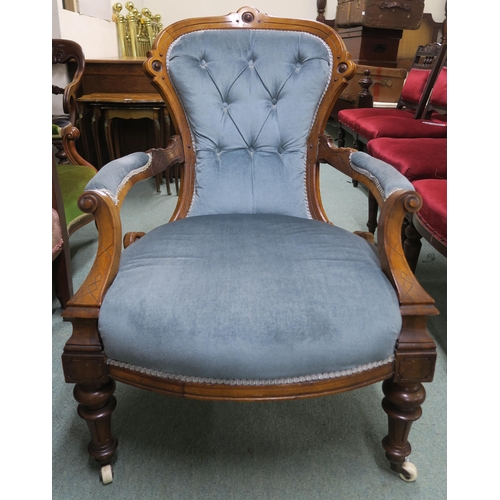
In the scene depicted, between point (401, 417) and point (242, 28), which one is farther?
point (242, 28)

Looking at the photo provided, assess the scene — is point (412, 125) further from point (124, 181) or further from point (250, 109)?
point (124, 181)

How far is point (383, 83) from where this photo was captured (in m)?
3.57

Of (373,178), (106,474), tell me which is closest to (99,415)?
(106,474)

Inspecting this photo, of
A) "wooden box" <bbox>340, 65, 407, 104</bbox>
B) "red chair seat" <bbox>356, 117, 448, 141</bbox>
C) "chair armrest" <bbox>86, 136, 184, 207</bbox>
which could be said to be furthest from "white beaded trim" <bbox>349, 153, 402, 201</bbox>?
"wooden box" <bbox>340, 65, 407, 104</bbox>

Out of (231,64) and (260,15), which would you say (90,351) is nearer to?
(231,64)

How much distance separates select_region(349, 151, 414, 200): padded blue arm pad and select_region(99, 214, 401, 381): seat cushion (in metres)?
0.16

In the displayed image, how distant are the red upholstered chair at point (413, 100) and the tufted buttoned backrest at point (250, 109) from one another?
144 cm

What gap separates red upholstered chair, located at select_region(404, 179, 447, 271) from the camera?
126 centimetres

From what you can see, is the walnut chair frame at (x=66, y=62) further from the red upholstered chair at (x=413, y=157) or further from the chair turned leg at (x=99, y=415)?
the chair turned leg at (x=99, y=415)

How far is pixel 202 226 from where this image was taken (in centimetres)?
103

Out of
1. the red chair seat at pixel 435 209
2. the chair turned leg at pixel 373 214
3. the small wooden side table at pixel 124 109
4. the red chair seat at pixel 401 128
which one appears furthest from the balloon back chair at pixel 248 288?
the small wooden side table at pixel 124 109

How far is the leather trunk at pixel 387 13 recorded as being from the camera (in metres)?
3.45

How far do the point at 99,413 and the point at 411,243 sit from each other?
46.3 inches

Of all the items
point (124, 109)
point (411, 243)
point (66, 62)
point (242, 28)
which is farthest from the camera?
point (124, 109)
